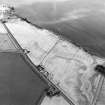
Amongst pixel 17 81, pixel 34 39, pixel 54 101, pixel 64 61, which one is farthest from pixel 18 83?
pixel 34 39

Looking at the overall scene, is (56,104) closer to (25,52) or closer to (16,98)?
(16,98)

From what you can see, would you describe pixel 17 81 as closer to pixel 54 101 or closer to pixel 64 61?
pixel 54 101

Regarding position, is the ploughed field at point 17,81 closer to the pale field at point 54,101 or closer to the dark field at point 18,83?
the dark field at point 18,83

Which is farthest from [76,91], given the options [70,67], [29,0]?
[29,0]

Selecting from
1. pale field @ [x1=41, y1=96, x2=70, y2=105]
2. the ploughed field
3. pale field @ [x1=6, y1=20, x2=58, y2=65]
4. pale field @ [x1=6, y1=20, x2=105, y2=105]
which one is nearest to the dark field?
the ploughed field

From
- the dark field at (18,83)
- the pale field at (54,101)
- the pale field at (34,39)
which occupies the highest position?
the pale field at (34,39)

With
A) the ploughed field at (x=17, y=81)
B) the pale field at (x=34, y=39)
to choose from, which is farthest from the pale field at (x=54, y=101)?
the pale field at (x=34, y=39)

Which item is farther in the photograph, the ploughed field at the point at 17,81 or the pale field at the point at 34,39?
the pale field at the point at 34,39

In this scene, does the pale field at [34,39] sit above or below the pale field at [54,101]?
above

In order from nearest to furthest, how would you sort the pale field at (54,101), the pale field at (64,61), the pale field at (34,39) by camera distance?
the pale field at (54,101) → the pale field at (64,61) → the pale field at (34,39)
